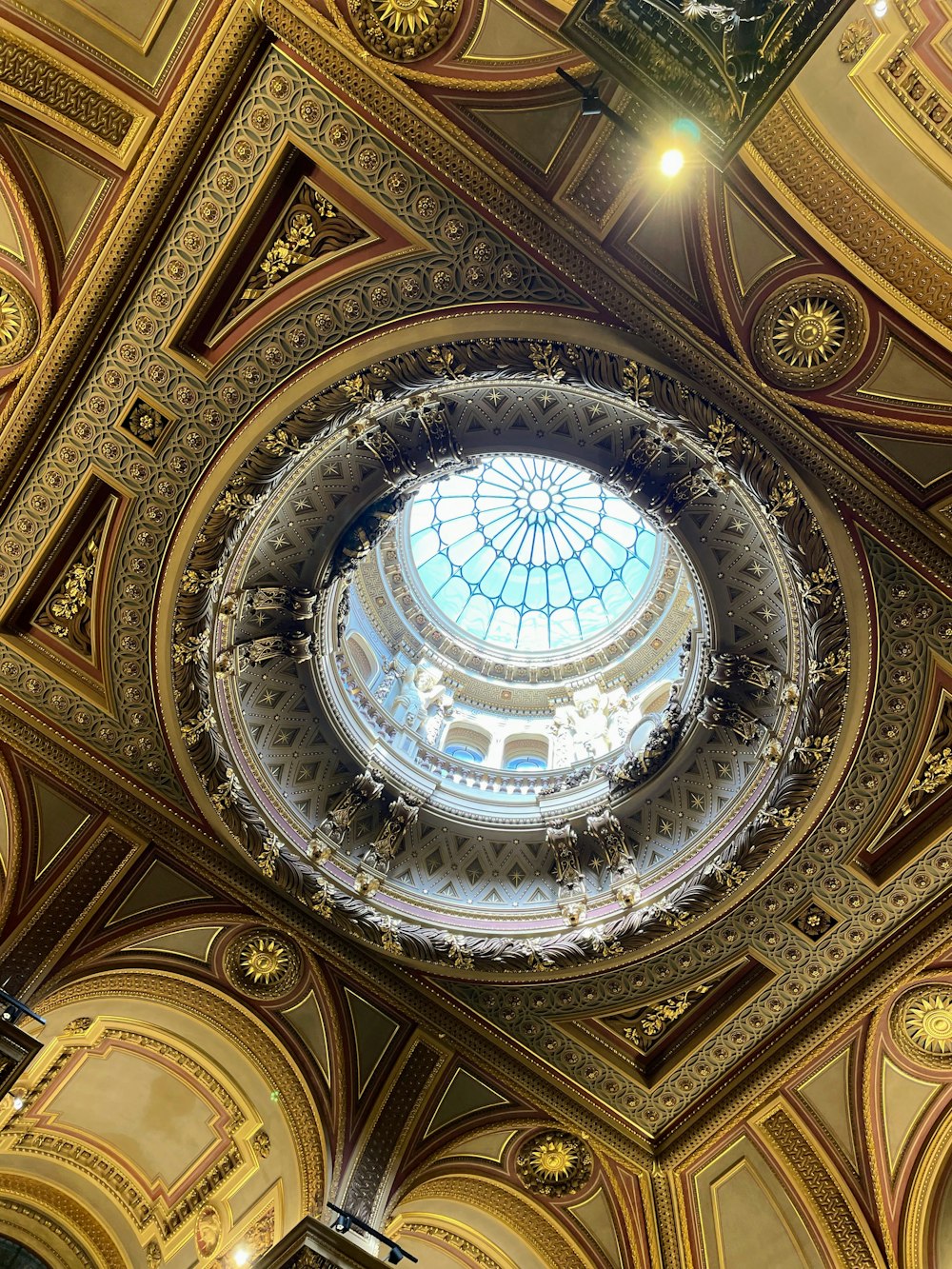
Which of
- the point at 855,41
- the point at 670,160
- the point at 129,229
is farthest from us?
the point at 129,229

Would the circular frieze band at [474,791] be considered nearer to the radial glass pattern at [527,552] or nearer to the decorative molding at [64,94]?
the decorative molding at [64,94]

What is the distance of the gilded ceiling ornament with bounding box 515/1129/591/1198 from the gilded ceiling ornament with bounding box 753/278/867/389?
10.7 meters

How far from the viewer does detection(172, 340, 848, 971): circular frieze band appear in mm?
10430

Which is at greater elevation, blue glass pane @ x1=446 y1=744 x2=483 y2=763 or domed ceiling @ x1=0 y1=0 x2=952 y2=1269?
blue glass pane @ x1=446 y1=744 x2=483 y2=763

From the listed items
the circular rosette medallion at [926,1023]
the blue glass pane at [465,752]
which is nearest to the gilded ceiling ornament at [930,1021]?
the circular rosette medallion at [926,1023]

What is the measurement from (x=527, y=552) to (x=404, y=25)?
529 inches

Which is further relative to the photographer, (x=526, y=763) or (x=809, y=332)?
(x=526, y=763)

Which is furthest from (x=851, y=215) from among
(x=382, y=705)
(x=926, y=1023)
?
(x=382, y=705)

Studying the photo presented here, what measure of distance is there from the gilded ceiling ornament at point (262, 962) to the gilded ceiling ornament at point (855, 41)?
11626 millimetres

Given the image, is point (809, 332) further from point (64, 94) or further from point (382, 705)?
point (382, 705)

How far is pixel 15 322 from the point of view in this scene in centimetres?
941

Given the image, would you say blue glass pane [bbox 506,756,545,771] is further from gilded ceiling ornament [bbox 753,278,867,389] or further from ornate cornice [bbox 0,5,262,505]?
ornate cornice [bbox 0,5,262,505]

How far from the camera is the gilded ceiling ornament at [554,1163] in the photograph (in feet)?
42.3

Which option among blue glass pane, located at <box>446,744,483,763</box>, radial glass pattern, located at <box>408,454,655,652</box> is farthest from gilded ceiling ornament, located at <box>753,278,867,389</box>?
radial glass pattern, located at <box>408,454,655,652</box>
